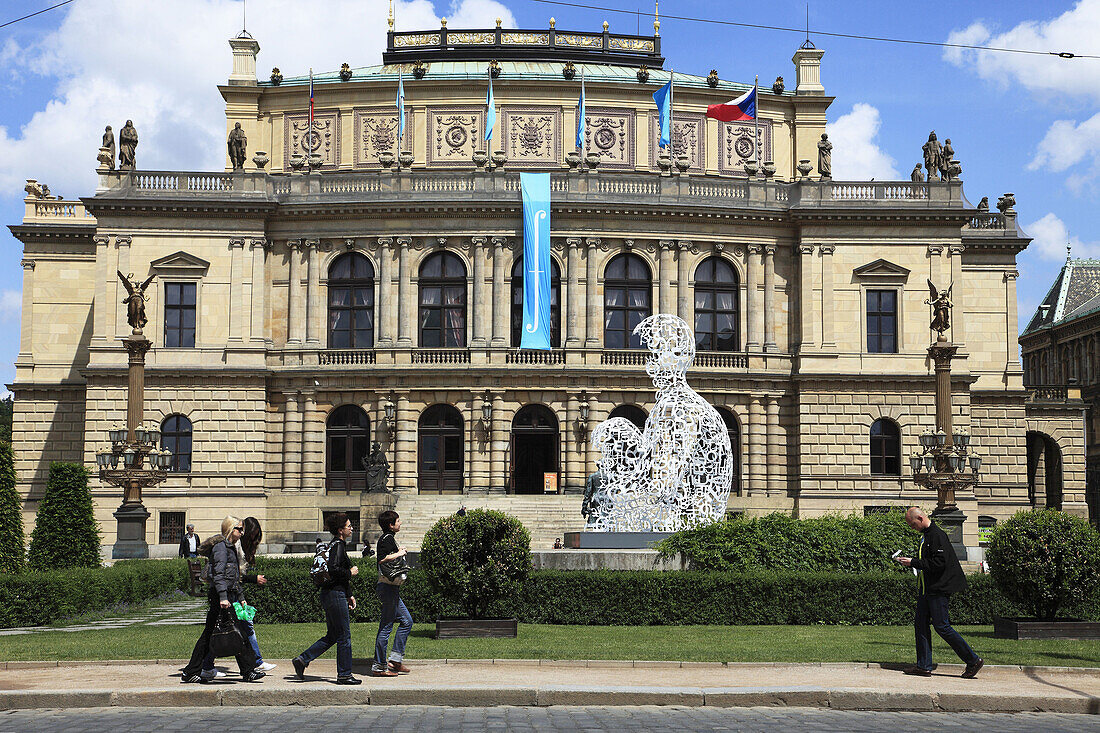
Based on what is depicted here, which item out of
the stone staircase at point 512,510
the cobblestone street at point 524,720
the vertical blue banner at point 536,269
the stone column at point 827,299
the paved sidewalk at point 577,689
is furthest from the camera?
the stone column at point 827,299

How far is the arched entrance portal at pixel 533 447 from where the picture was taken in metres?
53.6

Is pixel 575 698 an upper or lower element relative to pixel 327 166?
lower

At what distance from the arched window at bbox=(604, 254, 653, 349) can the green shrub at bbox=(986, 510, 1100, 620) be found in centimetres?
3386

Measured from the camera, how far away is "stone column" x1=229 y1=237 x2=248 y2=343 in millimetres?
53594

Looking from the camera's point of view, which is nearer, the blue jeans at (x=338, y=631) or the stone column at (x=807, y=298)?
the blue jeans at (x=338, y=631)

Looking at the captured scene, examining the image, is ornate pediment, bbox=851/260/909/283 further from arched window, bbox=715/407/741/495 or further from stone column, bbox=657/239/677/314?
arched window, bbox=715/407/741/495

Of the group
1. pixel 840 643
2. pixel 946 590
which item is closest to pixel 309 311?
pixel 840 643

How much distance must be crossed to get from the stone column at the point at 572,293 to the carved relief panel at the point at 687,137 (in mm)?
9786

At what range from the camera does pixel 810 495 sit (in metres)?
53.5

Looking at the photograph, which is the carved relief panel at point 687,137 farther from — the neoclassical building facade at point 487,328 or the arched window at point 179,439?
the arched window at point 179,439

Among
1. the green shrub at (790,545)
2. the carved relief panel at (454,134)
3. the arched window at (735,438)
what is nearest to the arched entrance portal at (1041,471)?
the arched window at (735,438)

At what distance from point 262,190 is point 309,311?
6.15m

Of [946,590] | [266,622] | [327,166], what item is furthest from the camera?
[327,166]

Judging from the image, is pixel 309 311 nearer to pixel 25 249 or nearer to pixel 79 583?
pixel 25 249
